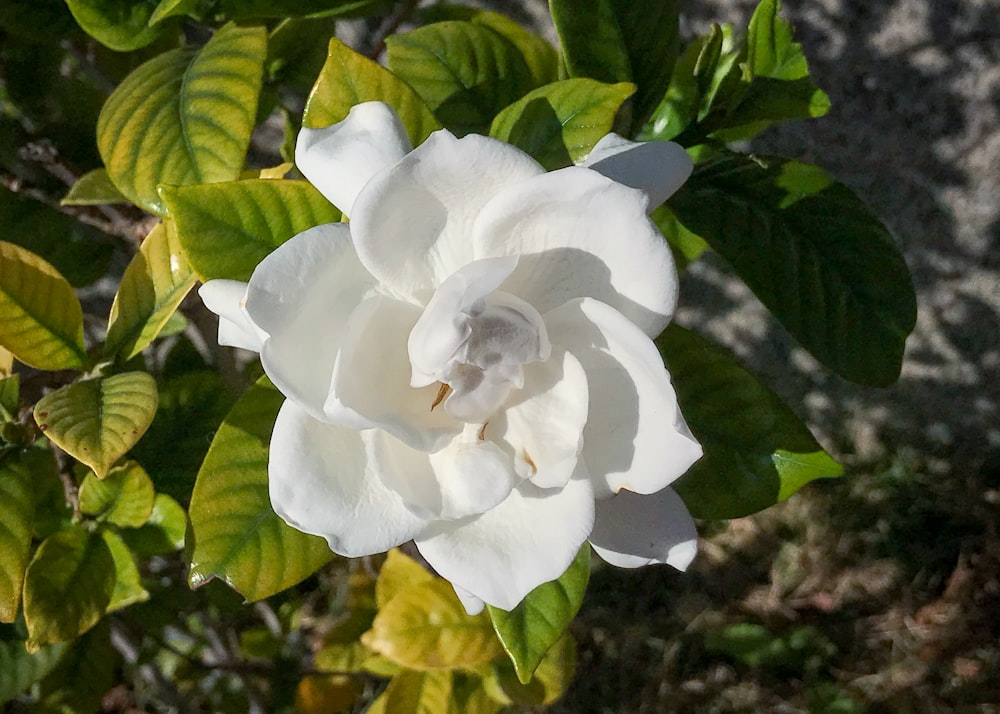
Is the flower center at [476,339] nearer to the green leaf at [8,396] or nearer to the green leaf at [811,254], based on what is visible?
the green leaf at [811,254]

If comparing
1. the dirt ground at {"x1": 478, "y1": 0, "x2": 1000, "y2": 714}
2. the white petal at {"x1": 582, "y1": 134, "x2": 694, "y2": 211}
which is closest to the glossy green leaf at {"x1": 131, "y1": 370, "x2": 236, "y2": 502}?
the white petal at {"x1": 582, "y1": 134, "x2": 694, "y2": 211}

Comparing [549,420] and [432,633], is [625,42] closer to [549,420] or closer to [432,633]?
[549,420]

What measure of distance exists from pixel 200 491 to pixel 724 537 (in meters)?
1.88

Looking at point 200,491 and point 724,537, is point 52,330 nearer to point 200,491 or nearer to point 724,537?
point 200,491

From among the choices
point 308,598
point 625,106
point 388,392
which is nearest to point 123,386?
point 388,392

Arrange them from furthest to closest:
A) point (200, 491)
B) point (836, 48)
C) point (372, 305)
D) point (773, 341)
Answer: point (773, 341) < point (836, 48) < point (200, 491) < point (372, 305)

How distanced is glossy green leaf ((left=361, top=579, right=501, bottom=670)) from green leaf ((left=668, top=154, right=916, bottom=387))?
61cm

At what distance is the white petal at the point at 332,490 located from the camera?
52 cm

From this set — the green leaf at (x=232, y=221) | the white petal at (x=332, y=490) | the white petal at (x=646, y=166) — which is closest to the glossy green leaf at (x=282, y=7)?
the green leaf at (x=232, y=221)

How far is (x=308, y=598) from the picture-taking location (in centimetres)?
226

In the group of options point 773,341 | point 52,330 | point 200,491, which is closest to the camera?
point 200,491

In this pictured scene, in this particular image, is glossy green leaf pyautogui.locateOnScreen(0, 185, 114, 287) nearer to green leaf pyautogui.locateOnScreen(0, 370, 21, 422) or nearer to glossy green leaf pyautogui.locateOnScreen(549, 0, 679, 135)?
green leaf pyautogui.locateOnScreen(0, 370, 21, 422)

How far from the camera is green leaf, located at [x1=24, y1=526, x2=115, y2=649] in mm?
803

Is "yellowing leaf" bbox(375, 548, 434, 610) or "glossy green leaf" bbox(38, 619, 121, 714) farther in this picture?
"yellowing leaf" bbox(375, 548, 434, 610)
